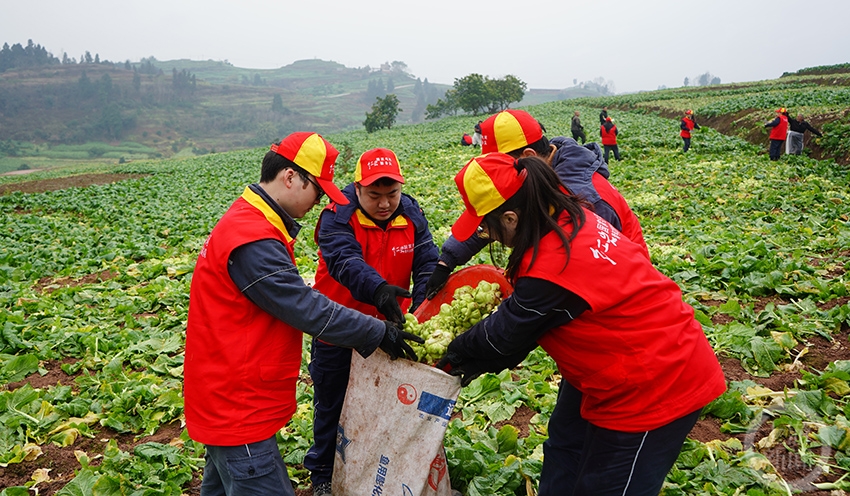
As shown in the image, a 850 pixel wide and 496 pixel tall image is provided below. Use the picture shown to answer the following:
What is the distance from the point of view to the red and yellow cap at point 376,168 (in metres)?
3.42

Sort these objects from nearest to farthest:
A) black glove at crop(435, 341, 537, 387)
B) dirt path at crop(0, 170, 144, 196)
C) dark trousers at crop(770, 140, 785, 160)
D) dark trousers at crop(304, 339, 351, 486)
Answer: black glove at crop(435, 341, 537, 387)
dark trousers at crop(304, 339, 351, 486)
dark trousers at crop(770, 140, 785, 160)
dirt path at crop(0, 170, 144, 196)

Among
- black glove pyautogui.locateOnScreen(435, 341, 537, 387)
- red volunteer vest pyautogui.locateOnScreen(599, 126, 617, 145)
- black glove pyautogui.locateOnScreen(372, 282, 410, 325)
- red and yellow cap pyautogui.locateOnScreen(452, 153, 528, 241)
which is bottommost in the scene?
black glove pyautogui.locateOnScreen(435, 341, 537, 387)

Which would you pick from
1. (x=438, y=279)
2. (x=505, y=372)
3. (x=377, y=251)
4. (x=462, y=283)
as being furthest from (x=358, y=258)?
(x=505, y=372)

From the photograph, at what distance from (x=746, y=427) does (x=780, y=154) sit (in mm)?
16838

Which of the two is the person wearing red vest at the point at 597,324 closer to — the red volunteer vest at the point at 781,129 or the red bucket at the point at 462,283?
the red bucket at the point at 462,283

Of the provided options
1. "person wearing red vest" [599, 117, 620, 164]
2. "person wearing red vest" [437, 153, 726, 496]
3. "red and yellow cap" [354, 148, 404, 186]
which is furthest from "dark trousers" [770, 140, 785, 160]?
"person wearing red vest" [437, 153, 726, 496]

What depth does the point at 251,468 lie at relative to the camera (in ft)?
8.69

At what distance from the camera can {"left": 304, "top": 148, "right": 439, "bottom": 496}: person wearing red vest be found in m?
3.43

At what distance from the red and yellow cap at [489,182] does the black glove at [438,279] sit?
1.15 meters

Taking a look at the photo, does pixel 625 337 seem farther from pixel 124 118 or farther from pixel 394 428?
pixel 124 118

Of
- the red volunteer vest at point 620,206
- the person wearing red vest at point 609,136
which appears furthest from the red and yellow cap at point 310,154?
the person wearing red vest at point 609,136

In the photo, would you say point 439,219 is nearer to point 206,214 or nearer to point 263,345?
point 206,214

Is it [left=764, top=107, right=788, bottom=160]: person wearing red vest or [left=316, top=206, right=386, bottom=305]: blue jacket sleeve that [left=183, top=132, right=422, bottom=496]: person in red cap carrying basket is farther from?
[left=764, top=107, right=788, bottom=160]: person wearing red vest

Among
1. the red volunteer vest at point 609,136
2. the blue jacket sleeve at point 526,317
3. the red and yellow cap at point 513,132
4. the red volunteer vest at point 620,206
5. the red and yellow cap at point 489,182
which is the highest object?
the red volunteer vest at point 609,136
